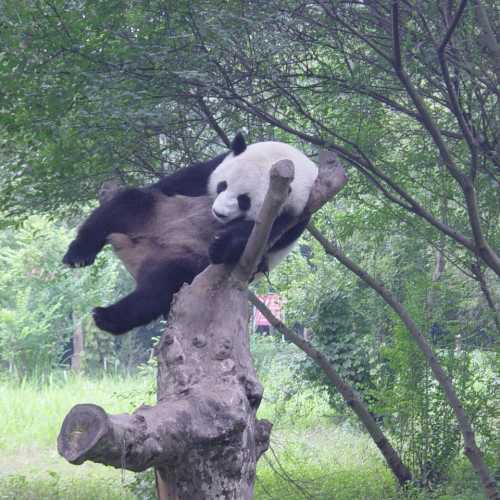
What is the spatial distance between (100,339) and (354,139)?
41.7ft

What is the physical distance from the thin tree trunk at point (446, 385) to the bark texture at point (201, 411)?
8.79 feet

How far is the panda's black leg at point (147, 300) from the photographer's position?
11.7 feet

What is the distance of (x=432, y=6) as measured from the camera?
17.6ft

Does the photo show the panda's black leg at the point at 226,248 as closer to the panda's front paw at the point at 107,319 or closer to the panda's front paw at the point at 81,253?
the panda's front paw at the point at 107,319

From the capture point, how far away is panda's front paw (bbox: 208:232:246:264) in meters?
3.43

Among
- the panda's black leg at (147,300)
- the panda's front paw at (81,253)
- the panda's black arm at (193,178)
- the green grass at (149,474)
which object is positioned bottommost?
the green grass at (149,474)

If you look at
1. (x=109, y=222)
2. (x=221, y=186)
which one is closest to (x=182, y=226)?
(x=109, y=222)

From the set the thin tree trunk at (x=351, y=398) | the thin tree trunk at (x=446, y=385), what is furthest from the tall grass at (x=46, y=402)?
the thin tree trunk at (x=446, y=385)

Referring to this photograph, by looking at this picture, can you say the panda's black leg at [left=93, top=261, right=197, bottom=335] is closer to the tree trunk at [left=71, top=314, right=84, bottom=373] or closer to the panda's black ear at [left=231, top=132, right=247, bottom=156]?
the panda's black ear at [left=231, top=132, right=247, bottom=156]

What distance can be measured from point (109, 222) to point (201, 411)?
1.44 metres

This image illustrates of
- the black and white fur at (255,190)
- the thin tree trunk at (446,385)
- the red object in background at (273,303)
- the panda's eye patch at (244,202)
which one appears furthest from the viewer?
the red object in background at (273,303)

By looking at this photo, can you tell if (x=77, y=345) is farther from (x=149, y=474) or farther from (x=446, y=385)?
(x=446, y=385)

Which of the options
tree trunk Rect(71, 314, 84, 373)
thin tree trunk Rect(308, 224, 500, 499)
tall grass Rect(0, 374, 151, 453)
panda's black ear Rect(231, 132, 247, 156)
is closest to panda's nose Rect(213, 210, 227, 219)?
panda's black ear Rect(231, 132, 247, 156)

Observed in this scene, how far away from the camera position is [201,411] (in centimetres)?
286
